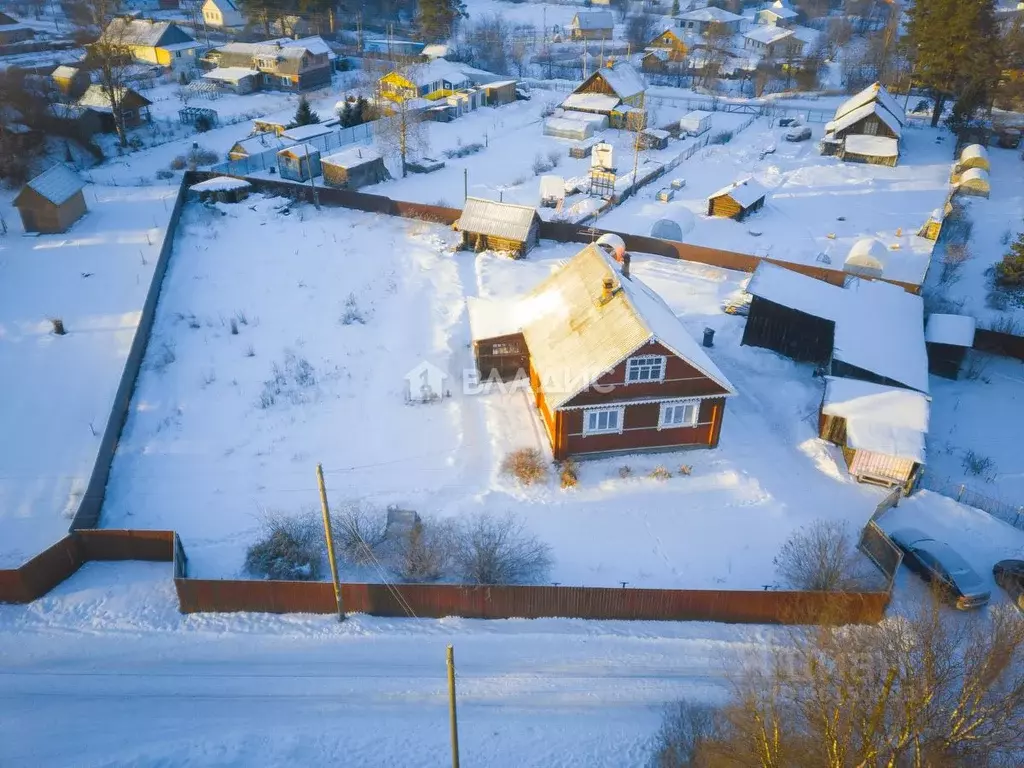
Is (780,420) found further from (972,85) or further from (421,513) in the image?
(972,85)

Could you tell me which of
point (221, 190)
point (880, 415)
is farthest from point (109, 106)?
point (880, 415)

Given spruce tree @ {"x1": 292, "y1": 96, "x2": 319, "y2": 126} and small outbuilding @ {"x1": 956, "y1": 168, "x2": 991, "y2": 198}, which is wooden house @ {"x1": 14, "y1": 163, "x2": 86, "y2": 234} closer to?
spruce tree @ {"x1": 292, "y1": 96, "x2": 319, "y2": 126}

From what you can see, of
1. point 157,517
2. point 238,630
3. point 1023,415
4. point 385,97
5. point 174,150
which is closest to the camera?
point 238,630

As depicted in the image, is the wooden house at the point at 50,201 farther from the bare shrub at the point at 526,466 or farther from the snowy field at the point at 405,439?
the bare shrub at the point at 526,466

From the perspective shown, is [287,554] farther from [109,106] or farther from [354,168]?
[109,106]

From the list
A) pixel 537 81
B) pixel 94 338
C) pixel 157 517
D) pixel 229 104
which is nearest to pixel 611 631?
pixel 157 517

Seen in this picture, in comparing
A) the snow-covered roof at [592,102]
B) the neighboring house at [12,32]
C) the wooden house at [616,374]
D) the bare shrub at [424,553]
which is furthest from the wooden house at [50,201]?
the neighboring house at [12,32]

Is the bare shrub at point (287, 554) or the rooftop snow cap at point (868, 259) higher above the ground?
the rooftop snow cap at point (868, 259)

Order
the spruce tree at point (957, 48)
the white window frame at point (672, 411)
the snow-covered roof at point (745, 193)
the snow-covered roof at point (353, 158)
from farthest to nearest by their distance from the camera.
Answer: the spruce tree at point (957, 48) → the snow-covered roof at point (353, 158) → the snow-covered roof at point (745, 193) → the white window frame at point (672, 411)
